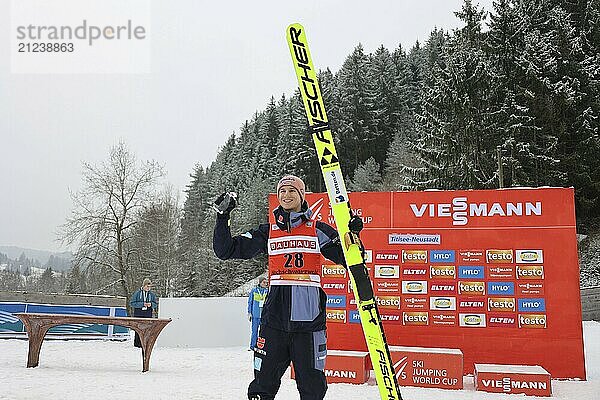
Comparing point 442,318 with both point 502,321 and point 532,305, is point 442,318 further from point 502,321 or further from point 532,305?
point 532,305

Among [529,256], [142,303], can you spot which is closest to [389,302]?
[529,256]

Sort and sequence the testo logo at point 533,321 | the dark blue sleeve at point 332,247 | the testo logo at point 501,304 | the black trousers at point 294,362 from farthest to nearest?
the testo logo at point 501,304, the testo logo at point 533,321, the dark blue sleeve at point 332,247, the black trousers at point 294,362

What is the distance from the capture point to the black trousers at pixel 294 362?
11.8ft

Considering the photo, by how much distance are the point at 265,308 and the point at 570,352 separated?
5593 millimetres

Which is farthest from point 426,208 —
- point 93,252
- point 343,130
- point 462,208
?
point 343,130

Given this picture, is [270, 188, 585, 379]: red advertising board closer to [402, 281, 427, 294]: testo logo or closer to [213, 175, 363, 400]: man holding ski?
[402, 281, 427, 294]: testo logo

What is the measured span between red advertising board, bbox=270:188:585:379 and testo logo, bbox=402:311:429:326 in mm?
14

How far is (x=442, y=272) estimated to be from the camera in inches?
321

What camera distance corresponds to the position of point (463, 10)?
27719 millimetres

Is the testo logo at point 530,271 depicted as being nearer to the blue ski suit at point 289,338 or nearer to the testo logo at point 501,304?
the testo logo at point 501,304

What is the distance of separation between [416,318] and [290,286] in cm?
478

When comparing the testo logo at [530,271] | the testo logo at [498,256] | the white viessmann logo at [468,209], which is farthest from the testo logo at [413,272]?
the testo logo at [530,271]

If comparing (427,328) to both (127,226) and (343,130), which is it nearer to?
(127,226)

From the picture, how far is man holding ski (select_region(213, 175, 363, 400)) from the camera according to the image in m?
3.61
